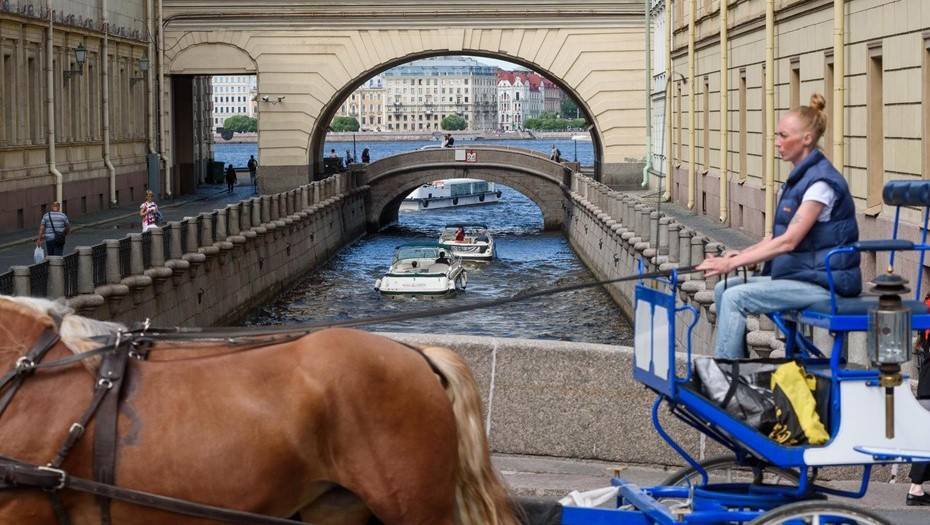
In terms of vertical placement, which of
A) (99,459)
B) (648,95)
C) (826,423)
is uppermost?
(648,95)

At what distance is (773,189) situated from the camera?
27453mm

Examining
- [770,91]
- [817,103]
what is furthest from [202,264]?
[817,103]

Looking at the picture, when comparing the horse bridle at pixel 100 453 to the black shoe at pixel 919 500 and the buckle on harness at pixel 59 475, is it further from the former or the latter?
the black shoe at pixel 919 500

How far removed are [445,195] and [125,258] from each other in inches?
2760

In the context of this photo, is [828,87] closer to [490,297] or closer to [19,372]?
[490,297]

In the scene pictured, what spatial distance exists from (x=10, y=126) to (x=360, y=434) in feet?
103

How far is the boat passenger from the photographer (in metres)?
7.23

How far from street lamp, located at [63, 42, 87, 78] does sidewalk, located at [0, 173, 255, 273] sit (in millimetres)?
3526

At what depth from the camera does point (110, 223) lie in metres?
38.7

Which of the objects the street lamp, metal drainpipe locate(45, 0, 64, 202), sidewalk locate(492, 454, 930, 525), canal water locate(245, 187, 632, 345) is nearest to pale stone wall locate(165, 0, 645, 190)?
canal water locate(245, 187, 632, 345)

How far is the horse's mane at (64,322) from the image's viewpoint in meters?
6.05

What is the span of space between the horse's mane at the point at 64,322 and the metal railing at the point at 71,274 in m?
15.6

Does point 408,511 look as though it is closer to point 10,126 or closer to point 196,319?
point 196,319

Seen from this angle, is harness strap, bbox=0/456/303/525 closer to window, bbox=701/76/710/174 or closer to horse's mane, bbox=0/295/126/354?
horse's mane, bbox=0/295/126/354
